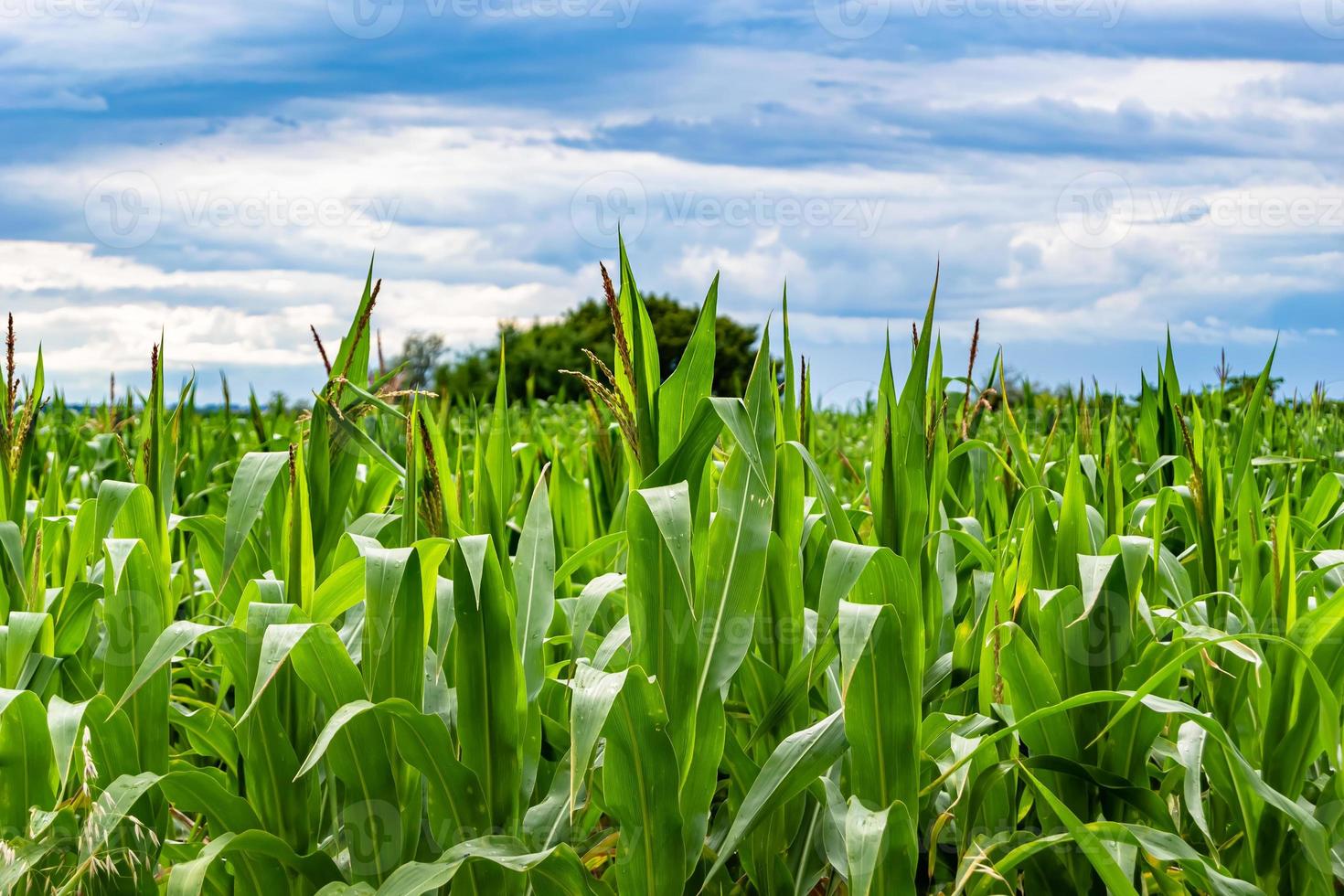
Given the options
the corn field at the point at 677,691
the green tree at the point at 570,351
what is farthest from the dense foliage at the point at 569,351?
the corn field at the point at 677,691

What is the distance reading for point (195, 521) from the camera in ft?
6.98

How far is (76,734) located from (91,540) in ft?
2.71

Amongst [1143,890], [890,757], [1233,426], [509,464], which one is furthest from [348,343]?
[1233,426]

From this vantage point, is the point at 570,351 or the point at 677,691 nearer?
the point at 677,691

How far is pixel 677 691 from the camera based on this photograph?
150 centimetres

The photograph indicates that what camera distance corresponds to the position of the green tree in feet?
68.3

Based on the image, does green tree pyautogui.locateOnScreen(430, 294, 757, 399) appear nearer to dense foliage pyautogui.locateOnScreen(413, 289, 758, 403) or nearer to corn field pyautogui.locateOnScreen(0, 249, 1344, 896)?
dense foliage pyautogui.locateOnScreen(413, 289, 758, 403)

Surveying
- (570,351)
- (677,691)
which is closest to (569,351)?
(570,351)

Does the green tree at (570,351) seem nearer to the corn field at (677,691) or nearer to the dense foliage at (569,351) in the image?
the dense foliage at (569,351)

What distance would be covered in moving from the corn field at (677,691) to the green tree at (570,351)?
40.8 ft

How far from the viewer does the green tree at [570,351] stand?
68.3 ft

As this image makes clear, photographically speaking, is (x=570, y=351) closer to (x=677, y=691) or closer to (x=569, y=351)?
(x=569, y=351)

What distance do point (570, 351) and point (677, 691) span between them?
2176 cm

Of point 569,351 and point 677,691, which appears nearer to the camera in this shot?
point 677,691
